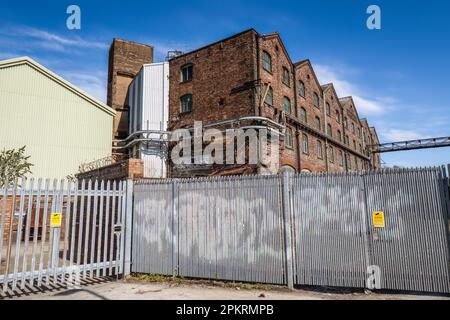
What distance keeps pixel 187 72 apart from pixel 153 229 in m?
15.4

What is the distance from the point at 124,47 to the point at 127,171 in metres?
20.1

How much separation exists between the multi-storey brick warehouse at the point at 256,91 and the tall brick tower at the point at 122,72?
6.35 metres

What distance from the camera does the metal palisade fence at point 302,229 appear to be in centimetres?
593

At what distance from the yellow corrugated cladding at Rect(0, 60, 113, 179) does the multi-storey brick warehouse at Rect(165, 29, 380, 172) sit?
21.0 ft

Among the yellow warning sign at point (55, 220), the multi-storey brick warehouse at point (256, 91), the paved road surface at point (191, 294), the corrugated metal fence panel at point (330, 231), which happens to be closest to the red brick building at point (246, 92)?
the multi-storey brick warehouse at point (256, 91)

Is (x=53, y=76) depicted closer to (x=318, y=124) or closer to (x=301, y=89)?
(x=301, y=89)

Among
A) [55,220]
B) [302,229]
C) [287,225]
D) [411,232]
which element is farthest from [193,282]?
[411,232]

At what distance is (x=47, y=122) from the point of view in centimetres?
2061

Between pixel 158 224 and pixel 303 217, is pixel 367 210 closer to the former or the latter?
pixel 303 217

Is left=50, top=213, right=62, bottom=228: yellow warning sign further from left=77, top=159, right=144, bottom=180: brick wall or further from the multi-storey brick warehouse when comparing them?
the multi-storey brick warehouse

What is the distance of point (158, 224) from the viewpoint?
314 inches

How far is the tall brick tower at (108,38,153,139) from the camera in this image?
83.6ft

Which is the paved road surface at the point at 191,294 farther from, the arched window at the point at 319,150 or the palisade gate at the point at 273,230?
the arched window at the point at 319,150
